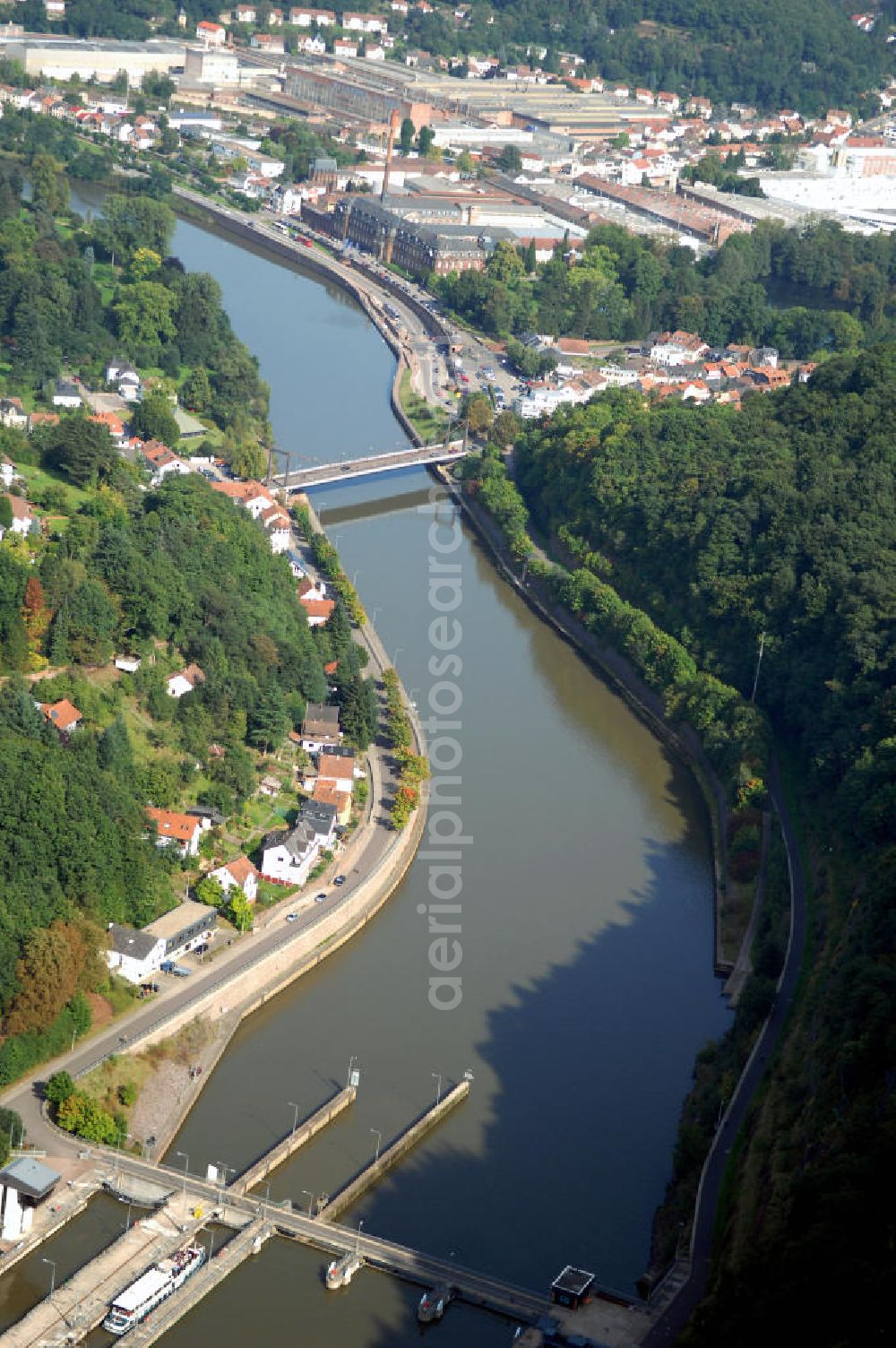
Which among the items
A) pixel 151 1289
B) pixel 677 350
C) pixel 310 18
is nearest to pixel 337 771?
pixel 151 1289

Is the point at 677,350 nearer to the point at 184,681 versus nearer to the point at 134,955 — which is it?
the point at 184,681

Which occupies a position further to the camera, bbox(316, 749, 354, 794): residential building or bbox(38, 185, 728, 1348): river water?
bbox(316, 749, 354, 794): residential building

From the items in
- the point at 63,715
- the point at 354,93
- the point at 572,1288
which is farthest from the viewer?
the point at 354,93

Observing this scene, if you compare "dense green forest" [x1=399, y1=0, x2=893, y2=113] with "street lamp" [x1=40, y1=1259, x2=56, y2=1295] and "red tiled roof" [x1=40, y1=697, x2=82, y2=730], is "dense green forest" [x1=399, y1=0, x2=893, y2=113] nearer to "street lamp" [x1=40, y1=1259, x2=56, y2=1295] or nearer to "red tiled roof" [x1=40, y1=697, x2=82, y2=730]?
"red tiled roof" [x1=40, y1=697, x2=82, y2=730]

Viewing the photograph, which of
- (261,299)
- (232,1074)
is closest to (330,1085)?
(232,1074)

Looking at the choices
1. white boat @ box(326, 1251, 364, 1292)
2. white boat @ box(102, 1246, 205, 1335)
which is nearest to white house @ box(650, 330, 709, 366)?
white boat @ box(326, 1251, 364, 1292)

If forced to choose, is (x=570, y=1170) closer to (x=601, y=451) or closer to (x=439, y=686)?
(x=439, y=686)
